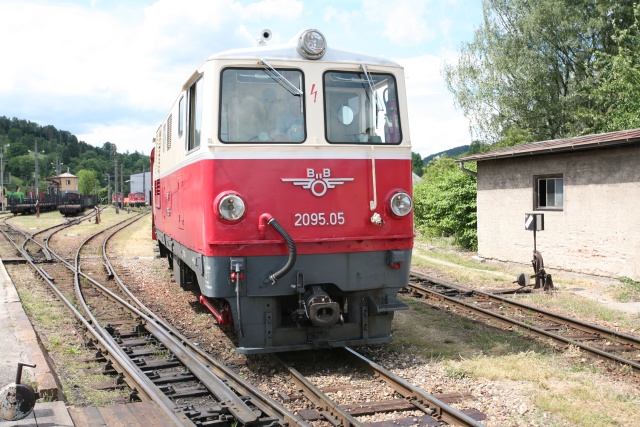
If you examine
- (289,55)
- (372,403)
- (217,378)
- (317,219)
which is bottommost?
(372,403)

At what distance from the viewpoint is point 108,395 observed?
6176 mm

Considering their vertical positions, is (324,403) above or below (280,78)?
below

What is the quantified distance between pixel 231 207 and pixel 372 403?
2385 millimetres

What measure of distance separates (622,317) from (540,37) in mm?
22216

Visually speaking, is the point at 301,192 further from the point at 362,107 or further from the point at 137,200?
the point at 137,200

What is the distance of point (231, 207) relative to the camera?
6.57 meters

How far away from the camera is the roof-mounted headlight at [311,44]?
6.95 m

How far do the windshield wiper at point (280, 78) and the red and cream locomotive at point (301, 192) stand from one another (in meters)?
0.01

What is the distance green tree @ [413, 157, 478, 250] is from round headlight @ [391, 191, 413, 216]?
12.8m

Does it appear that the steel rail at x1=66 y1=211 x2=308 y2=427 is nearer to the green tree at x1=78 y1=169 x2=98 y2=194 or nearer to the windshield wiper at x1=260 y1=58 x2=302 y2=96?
the windshield wiper at x1=260 y1=58 x2=302 y2=96

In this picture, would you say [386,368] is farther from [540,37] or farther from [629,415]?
[540,37]

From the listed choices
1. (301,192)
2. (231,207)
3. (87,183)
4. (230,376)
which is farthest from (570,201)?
(87,183)

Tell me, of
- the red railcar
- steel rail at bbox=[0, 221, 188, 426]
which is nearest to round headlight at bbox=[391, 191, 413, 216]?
steel rail at bbox=[0, 221, 188, 426]

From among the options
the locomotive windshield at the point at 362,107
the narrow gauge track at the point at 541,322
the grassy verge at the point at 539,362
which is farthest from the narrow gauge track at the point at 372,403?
the narrow gauge track at the point at 541,322
